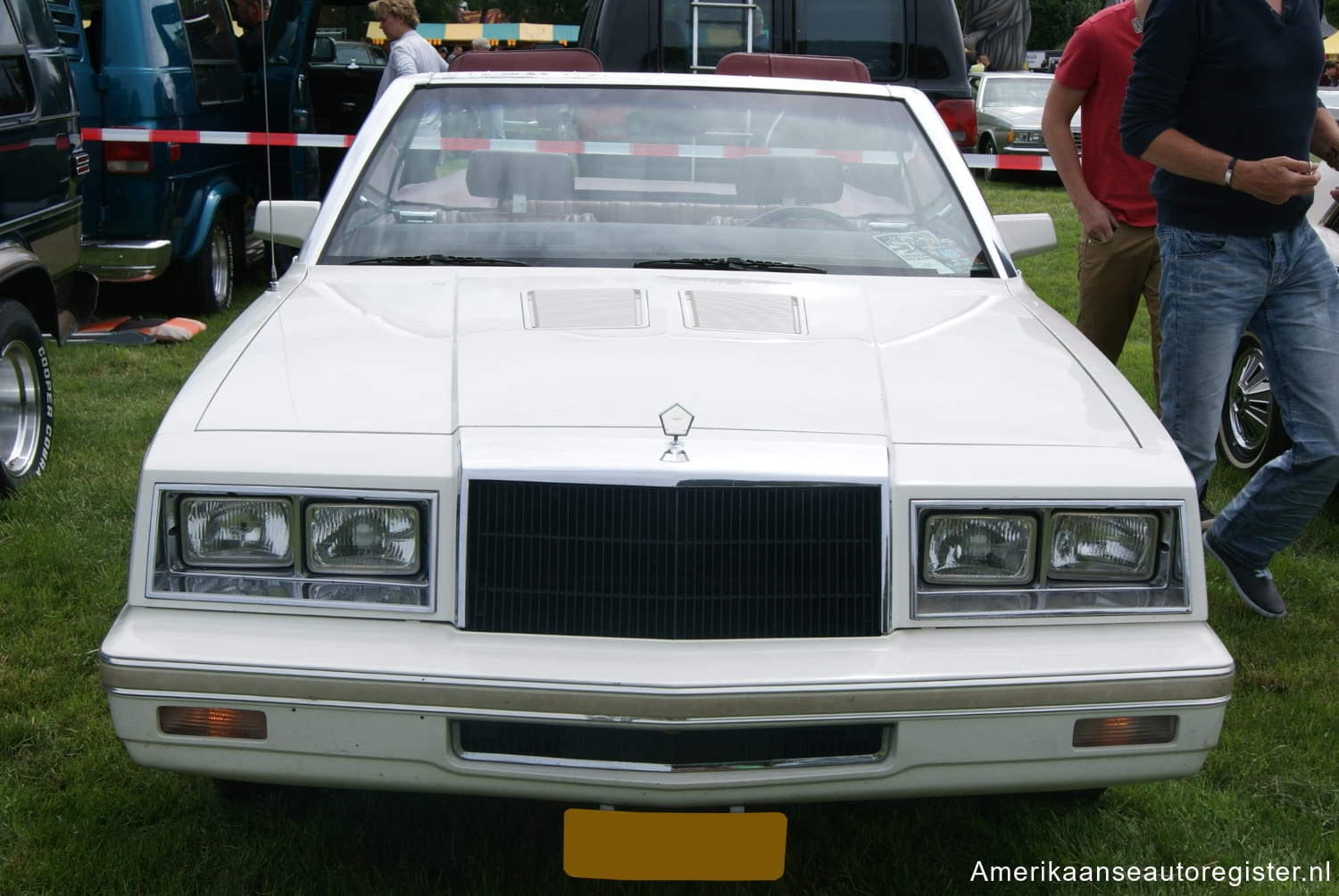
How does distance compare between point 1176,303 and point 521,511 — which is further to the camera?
point 1176,303

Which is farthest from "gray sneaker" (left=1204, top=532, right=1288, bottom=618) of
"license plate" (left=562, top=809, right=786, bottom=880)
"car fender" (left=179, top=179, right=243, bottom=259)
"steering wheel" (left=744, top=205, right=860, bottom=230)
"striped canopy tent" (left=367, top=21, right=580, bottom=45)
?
"striped canopy tent" (left=367, top=21, right=580, bottom=45)

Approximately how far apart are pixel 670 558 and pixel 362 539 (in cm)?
54

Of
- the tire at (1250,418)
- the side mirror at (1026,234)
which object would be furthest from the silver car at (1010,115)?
the side mirror at (1026,234)

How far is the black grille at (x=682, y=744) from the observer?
2186 mm

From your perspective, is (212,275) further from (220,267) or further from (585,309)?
(585,309)

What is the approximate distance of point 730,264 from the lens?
329 centimetres

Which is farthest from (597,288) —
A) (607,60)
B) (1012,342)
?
(607,60)

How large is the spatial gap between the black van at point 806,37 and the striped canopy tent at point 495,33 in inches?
1188

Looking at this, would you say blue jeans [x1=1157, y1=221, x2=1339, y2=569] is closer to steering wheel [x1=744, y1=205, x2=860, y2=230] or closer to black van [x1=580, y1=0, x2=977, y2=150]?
steering wheel [x1=744, y1=205, x2=860, y2=230]

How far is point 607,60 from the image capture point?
8.18m

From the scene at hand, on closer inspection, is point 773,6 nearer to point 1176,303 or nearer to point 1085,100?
point 1085,100

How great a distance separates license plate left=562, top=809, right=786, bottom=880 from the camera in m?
2.20

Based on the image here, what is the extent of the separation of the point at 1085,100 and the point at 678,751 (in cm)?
337

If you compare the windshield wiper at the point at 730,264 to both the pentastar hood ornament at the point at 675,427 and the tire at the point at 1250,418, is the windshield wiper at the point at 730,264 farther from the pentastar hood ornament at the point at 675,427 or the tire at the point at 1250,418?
the tire at the point at 1250,418
